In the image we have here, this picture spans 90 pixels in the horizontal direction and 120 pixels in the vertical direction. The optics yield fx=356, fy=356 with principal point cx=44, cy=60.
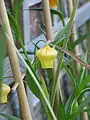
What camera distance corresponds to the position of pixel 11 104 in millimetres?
1375

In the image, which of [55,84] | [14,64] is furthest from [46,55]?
[55,84]

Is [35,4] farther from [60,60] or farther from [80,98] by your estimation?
[60,60]

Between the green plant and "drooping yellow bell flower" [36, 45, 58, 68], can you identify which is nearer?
"drooping yellow bell flower" [36, 45, 58, 68]

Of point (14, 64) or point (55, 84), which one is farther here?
point (55, 84)

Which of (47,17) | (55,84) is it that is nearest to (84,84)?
(55,84)

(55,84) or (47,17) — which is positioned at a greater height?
(47,17)

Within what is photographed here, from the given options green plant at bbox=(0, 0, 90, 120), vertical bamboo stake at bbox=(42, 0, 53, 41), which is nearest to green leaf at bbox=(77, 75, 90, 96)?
green plant at bbox=(0, 0, 90, 120)

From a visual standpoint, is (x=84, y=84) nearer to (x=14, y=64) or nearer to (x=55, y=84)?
(x=55, y=84)

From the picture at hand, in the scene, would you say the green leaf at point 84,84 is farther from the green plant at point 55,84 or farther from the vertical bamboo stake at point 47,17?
the vertical bamboo stake at point 47,17

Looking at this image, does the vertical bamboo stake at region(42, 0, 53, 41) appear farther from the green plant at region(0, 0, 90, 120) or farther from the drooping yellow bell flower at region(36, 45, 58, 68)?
the drooping yellow bell flower at region(36, 45, 58, 68)

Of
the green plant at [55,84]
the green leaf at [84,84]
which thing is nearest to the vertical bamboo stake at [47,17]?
the green plant at [55,84]

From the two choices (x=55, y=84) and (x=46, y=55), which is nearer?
(x=46, y=55)

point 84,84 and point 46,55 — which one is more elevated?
point 46,55

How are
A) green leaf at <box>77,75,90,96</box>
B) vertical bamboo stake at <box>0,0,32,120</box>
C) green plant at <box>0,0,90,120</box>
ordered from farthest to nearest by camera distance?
green leaf at <box>77,75,90,96</box>, green plant at <box>0,0,90,120</box>, vertical bamboo stake at <box>0,0,32,120</box>
